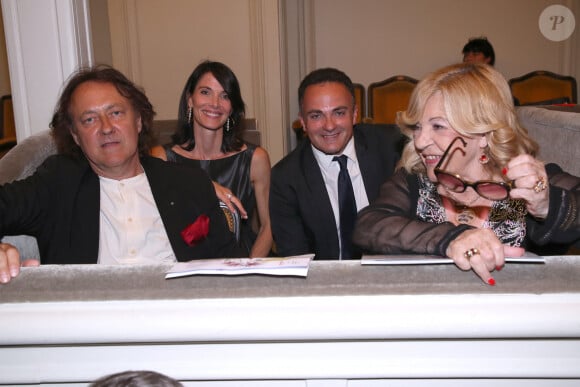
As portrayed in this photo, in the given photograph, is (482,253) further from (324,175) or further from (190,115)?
(190,115)

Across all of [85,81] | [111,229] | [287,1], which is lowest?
[111,229]

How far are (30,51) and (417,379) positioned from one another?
209 centimetres

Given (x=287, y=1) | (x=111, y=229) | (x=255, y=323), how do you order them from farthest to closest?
(x=287, y=1)
(x=111, y=229)
(x=255, y=323)

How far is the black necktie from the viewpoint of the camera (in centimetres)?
265

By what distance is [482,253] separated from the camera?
3.30 feet

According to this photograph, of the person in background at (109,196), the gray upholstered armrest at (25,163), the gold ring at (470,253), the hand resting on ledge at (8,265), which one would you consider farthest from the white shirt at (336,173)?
the hand resting on ledge at (8,265)

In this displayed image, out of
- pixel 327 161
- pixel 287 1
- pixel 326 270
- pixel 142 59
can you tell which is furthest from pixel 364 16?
pixel 326 270

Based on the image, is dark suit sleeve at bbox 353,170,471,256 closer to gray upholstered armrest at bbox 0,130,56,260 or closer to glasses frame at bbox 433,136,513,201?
glasses frame at bbox 433,136,513,201

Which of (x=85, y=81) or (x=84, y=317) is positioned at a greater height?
(x=85, y=81)

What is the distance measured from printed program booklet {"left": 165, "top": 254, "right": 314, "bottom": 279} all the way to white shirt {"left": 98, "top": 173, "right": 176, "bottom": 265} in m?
1.05

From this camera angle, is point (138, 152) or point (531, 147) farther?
point (138, 152)

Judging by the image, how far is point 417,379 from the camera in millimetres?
949

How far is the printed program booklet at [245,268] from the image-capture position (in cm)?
98

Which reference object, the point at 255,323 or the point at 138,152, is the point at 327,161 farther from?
the point at 255,323
